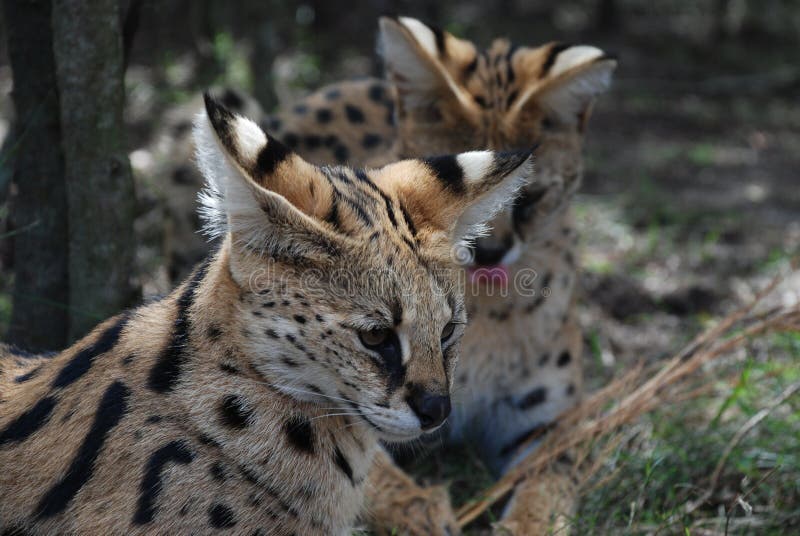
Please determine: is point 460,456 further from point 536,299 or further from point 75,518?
point 75,518

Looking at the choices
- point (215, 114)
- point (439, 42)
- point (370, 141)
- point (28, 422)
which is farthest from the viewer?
point (370, 141)

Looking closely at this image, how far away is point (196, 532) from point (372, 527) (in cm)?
139

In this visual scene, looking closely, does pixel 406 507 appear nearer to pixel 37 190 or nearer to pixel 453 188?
pixel 453 188

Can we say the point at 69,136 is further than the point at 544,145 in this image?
No

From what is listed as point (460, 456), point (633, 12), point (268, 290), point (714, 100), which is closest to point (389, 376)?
point (268, 290)

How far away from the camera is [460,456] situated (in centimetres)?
466

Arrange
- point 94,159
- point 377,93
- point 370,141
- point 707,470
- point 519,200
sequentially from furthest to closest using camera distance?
point 377,93
point 370,141
point 707,470
point 519,200
point 94,159

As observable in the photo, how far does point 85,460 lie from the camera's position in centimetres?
265

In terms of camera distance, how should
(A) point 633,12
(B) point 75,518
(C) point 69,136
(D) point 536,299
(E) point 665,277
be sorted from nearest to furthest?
(B) point 75,518
(C) point 69,136
(D) point 536,299
(E) point 665,277
(A) point 633,12

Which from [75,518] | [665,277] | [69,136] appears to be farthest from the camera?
[665,277]

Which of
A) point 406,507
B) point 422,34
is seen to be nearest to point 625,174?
point 422,34

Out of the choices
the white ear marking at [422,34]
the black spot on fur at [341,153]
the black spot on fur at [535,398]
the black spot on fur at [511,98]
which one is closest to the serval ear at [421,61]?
the white ear marking at [422,34]

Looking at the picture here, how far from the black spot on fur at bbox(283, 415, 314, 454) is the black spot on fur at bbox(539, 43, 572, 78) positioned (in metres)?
2.28

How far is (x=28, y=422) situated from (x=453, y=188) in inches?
59.4
